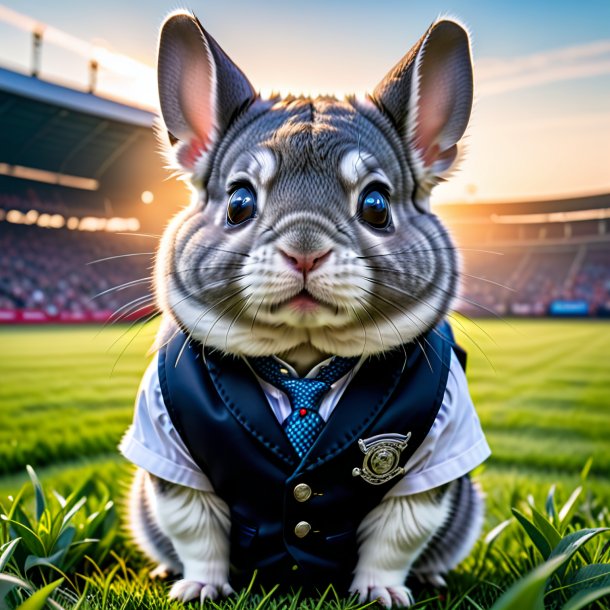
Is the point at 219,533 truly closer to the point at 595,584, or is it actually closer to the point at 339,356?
the point at 339,356

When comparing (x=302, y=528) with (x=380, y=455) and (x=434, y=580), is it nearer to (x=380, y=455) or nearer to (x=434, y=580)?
(x=380, y=455)

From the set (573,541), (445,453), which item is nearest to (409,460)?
(445,453)

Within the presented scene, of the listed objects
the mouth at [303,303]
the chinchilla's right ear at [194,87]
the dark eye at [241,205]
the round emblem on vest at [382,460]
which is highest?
the chinchilla's right ear at [194,87]

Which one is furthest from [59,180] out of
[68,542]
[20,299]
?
[68,542]

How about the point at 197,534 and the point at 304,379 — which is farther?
the point at 197,534

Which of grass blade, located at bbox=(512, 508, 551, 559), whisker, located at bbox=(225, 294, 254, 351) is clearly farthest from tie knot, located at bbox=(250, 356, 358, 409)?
grass blade, located at bbox=(512, 508, 551, 559)

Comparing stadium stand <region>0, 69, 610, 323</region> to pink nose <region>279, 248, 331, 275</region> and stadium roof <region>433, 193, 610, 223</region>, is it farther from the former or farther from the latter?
pink nose <region>279, 248, 331, 275</region>

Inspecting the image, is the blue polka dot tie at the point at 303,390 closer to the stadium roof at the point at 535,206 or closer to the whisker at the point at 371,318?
the whisker at the point at 371,318

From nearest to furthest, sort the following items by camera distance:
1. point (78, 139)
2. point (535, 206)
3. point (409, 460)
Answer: point (409, 460) < point (78, 139) < point (535, 206)

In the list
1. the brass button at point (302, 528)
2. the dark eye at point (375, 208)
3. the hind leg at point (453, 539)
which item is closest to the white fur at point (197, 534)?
the brass button at point (302, 528)
